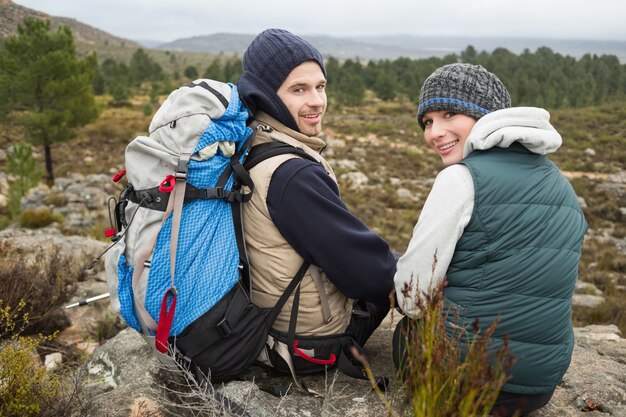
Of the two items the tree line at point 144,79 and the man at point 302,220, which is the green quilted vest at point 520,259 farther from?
the tree line at point 144,79

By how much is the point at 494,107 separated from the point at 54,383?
7.80 feet

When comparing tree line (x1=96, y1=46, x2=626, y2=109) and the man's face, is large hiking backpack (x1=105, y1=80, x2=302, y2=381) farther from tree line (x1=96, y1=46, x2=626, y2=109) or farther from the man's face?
tree line (x1=96, y1=46, x2=626, y2=109)

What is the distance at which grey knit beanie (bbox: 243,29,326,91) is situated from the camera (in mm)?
2428

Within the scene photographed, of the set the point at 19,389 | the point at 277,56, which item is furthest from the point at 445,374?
the point at 19,389

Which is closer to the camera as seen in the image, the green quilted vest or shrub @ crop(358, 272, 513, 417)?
shrub @ crop(358, 272, 513, 417)

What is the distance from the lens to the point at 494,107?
2.13m

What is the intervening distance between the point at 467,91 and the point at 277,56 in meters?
0.92

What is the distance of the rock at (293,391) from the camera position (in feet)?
7.14

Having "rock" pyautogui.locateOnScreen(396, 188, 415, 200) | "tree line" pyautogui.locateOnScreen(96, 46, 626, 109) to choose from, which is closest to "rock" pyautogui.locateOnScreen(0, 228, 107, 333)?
Result: "rock" pyautogui.locateOnScreen(396, 188, 415, 200)

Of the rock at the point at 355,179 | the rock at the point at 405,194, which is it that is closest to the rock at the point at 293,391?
the rock at the point at 405,194

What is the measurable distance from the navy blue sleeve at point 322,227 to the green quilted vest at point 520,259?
0.42m

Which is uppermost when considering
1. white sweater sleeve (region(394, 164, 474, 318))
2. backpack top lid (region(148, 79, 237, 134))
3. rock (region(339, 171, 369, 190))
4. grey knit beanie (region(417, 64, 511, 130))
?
grey knit beanie (region(417, 64, 511, 130))

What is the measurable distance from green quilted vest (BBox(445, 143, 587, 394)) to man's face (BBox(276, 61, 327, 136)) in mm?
A: 883

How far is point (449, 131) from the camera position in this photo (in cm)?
221
